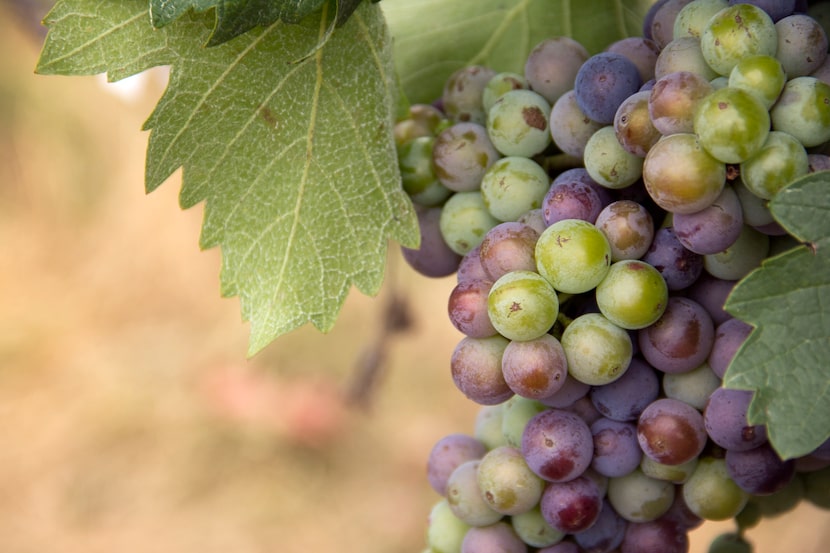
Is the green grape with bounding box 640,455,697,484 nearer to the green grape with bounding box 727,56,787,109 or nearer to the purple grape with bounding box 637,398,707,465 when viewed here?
the purple grape with bounding box 637,398,707,465

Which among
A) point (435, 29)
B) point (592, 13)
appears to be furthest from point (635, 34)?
point (435, 29)

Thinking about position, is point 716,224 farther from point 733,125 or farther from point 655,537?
point 655,537

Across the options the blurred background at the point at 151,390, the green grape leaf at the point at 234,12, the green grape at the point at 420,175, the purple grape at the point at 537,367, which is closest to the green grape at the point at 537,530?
the purple grape at the point at 537,367

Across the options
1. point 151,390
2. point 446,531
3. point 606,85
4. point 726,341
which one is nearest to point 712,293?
point 726,341

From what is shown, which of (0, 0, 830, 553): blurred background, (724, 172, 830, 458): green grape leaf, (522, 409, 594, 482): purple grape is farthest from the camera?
(0, 0, 830, 553): blurred background

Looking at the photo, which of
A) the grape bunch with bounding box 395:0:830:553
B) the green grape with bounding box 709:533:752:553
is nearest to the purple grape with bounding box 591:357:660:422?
the grape bunch with bounding box 395:0:830:553
